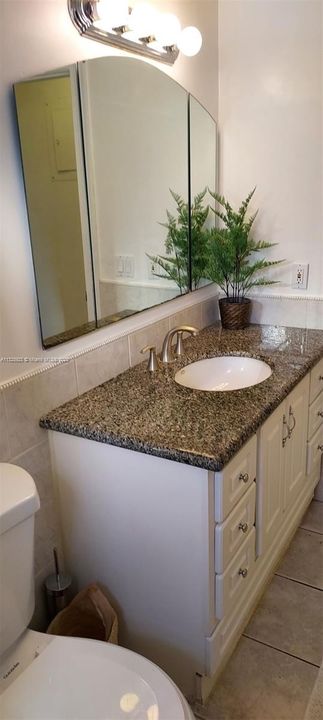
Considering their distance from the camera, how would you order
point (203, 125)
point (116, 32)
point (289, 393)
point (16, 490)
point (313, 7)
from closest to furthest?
point (16, 490)
point (116, 32)
point (289, 393)
point (313, 7)
point (203, 125)

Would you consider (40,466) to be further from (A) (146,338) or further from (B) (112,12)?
(B) (112,12)

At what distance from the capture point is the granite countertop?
128cm

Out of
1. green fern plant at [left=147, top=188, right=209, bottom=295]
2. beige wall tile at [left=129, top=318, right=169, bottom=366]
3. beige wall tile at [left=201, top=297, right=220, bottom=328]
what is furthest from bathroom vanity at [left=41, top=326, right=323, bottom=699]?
beige wall tile at [left=201, top=297, right=220, bottom=328]

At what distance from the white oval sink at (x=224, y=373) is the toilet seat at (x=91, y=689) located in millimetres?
913

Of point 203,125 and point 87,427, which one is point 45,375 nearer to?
point 87,427

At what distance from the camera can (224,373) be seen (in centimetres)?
195

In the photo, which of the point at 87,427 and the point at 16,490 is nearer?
the point at 16,490

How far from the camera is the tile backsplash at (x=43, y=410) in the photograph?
1344 millimetres

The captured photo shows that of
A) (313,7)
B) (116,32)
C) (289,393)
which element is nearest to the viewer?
(116,32)

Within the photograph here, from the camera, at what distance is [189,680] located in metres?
1.46

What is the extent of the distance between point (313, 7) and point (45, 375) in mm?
1584

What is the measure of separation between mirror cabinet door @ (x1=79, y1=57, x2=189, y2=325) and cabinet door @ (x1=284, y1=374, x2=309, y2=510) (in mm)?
581

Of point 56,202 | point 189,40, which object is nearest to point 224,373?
point 56,202

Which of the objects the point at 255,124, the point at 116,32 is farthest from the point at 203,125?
the point at 116,32
